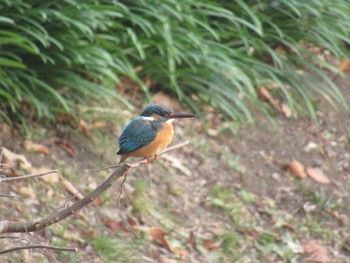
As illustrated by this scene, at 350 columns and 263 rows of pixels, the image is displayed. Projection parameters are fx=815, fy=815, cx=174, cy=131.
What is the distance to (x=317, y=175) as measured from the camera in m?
6.66

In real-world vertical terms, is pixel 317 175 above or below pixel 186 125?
below

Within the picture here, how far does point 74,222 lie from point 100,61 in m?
1.26

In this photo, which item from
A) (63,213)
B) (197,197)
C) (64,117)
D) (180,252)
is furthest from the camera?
(197,197)

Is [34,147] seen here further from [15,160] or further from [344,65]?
[344,65]

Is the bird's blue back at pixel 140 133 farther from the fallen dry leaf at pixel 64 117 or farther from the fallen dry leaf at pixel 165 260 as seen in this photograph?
the fallen dry leaf at pixel 64 117

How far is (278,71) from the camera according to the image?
282 inches

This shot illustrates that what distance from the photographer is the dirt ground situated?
521 centimetres

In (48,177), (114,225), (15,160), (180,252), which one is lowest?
(180,252)

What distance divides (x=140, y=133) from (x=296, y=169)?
2666 millimetres

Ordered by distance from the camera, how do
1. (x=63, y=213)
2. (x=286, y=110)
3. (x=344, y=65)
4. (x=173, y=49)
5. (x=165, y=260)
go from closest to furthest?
(x=63, y=213) < (x=165, y=260) < (x=173, y=49) < (x=286, y=110) < (x=344, y=65)

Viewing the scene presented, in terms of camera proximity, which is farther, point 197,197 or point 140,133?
point 197,197

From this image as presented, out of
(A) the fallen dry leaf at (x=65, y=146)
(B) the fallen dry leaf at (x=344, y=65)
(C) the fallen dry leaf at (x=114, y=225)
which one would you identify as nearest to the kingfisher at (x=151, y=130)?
(C) the fallen dry leaf at (x=114, y=225)

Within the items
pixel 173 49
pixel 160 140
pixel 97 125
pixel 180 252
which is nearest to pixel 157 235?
pixel 180 252

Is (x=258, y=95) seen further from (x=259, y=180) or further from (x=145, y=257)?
(x=145, y=257)
